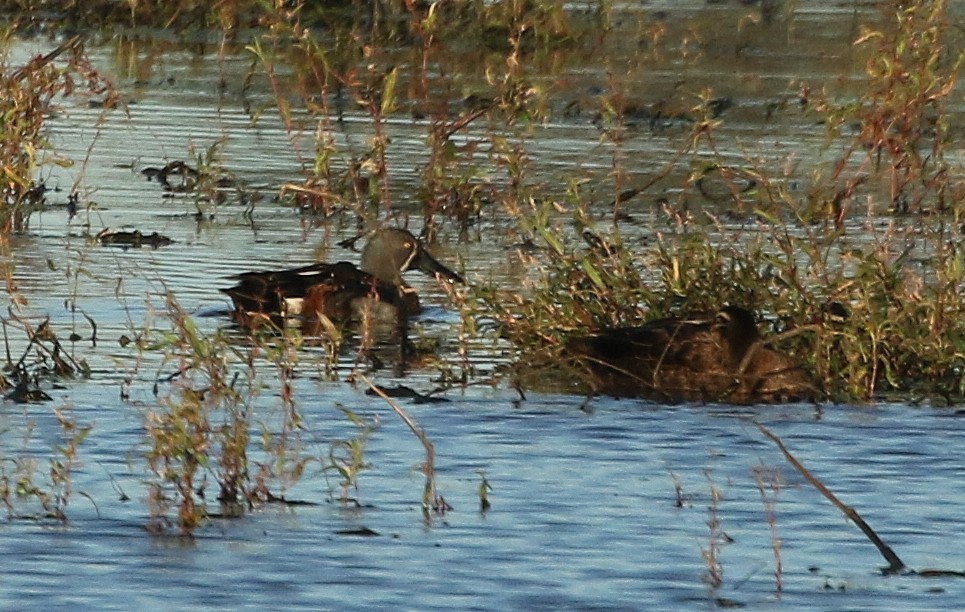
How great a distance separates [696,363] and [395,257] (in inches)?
116

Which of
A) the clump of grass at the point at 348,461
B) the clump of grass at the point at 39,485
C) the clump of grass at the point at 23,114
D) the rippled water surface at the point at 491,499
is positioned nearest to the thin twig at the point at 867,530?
the rippled water surface at the point at 491,499

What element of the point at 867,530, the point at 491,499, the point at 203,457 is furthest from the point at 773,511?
the point at 203,457

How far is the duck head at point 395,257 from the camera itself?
12086 millimetres

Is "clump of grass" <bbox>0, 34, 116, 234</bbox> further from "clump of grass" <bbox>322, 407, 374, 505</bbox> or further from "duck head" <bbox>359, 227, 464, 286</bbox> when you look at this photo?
"clump of grass" <bbox>322, 407, 374, 505</bbox>

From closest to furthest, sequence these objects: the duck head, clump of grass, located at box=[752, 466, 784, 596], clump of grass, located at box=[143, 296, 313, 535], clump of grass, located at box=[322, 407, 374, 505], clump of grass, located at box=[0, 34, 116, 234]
A: clump of grass, located at box=[752, 466, 784, 596] < clump of grass, located at box=[143, 296, 313, 535] < clump of grass, located at box=[322, 407, 374, 505] < the duck head < clump of grass, located at box=[0, 34, 116, 234]

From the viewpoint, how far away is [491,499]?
25.0ft

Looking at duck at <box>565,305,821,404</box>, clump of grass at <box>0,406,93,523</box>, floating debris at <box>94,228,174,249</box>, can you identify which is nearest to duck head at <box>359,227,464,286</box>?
floating debris at <box>94,228,174,249</box>

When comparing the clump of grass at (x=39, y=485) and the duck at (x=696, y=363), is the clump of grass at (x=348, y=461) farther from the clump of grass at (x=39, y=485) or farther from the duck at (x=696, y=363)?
the duck at (x=696, y=363)

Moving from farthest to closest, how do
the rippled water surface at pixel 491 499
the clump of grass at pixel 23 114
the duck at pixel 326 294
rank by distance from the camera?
the clump of grass at pixel 23 114
the duck at pixel 326 294
the rippled water surface at pixel 491 499

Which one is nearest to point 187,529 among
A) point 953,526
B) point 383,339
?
point 953,526

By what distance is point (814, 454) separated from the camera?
27.7 feet

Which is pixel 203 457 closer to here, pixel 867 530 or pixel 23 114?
pixel 867 530

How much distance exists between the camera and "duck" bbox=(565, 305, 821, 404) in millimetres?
9453

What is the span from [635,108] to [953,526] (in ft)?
37.3
